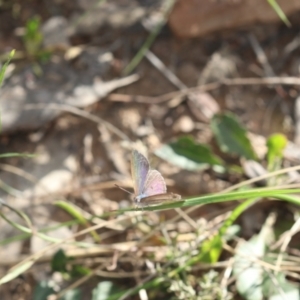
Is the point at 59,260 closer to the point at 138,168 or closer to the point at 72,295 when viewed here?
the point at 72,295

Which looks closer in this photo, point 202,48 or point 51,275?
point 51,275

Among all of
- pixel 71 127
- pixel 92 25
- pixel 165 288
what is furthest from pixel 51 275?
pixel 92 25

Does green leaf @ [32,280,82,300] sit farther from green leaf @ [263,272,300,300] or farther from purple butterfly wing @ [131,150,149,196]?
purple butterfly wing @ [131,150,149,196]

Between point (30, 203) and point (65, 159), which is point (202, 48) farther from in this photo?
point (30, 203)

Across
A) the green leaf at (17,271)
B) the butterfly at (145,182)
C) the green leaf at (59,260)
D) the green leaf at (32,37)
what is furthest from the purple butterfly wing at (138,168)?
the green leaf at (32,37)

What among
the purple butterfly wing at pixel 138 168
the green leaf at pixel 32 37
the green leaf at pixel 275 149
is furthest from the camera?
the green leaf at pixel 32 37

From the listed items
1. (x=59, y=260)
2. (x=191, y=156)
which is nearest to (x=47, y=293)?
(x=59, y=260)

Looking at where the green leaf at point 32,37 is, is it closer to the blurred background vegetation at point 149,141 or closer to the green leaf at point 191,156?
the blurred background vegetation at point 149,141
